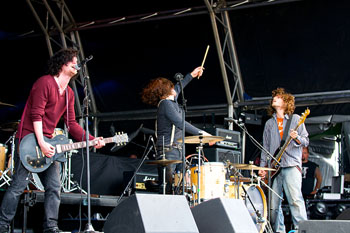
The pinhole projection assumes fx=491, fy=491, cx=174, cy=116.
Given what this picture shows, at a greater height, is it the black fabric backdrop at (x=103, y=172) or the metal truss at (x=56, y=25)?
the metal truss at (x=56, y=25)

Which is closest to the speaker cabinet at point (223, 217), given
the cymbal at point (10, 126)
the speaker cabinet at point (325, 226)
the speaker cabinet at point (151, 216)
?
the speaker cabinet at point (151, 216)

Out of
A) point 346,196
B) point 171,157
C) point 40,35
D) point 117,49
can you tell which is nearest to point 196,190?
point 171,157

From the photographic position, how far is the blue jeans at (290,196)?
6.00 metres

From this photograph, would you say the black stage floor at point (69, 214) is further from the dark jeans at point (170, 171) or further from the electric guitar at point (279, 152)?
the electric guitar at point (279, 152)

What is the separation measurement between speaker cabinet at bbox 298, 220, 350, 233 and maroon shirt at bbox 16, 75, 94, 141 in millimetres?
2367

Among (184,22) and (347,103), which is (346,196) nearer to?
(347,103)

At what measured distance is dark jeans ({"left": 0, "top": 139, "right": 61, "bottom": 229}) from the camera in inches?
170

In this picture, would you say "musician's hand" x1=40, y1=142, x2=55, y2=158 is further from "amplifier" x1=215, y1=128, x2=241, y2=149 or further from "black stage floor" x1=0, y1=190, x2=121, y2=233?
"amplifier" x1=215, y1=128, x2=241, y2=149

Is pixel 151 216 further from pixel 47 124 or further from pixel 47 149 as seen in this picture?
pixel 47 124

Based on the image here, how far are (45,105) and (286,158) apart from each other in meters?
3.13

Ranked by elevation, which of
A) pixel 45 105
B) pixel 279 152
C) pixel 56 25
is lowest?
pixel 279 152

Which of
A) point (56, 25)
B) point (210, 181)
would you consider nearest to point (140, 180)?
point (210, 181)

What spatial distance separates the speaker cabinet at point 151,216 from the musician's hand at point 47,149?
1.22 meters

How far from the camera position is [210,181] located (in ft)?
20.1
